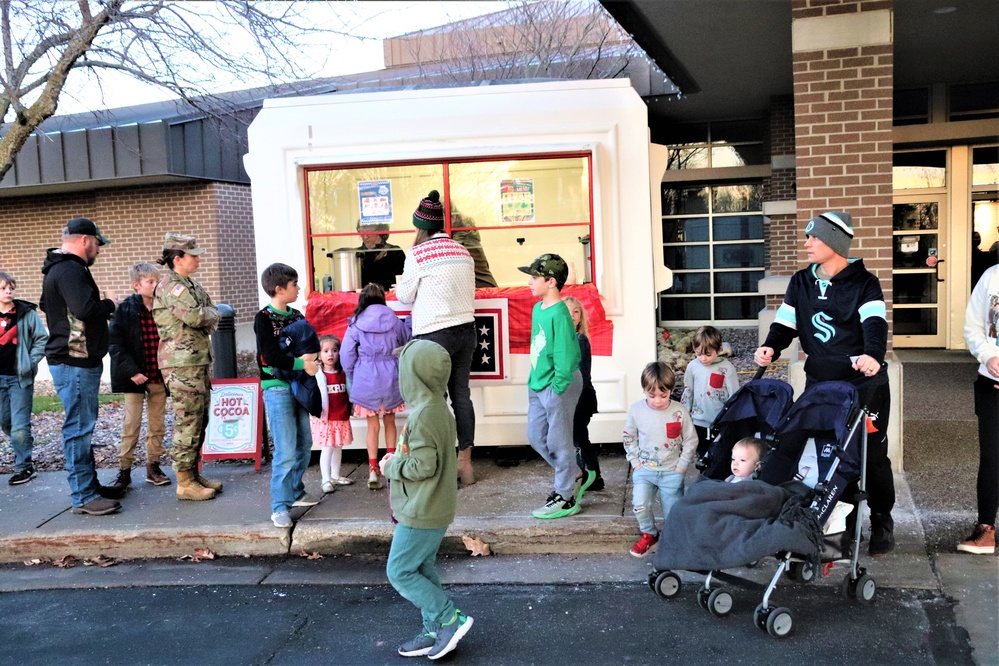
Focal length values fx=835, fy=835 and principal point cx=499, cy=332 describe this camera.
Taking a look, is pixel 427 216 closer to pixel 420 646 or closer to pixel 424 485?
pixel 424 485

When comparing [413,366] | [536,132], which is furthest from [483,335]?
[413,366]

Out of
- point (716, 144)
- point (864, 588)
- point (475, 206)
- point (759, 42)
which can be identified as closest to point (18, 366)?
point (475, 206)

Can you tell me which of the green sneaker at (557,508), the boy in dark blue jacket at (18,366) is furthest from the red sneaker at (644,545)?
the boy in dark blue jacket at (18,366)

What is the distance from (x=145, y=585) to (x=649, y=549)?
10.1 ft

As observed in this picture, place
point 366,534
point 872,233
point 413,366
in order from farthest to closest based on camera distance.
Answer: point 872,233, point 366,534, point 413,366

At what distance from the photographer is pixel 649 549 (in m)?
5.04

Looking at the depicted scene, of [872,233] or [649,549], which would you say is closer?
[649,549]

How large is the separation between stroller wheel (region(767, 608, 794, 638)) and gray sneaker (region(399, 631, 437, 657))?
156cm

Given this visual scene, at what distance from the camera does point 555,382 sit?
A: 5.30 m

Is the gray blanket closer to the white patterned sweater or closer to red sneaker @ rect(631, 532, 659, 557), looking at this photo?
red sneaker @ rect(631, 532, 659, 557)

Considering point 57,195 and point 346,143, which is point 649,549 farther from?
point 57,195

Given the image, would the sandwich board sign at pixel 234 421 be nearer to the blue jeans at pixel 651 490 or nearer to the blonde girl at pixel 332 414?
the blonde girl at pixel 332 414

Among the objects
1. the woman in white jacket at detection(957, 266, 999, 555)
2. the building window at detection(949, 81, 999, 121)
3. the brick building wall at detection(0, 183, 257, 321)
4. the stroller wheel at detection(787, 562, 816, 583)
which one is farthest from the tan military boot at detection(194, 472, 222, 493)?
the building window at detection(949, 81, 999, 121)

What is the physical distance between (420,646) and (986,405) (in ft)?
11.0
